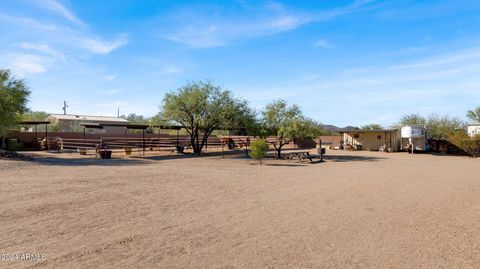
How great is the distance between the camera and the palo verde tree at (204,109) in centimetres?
2795

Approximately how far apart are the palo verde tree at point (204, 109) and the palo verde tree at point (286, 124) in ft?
5.58

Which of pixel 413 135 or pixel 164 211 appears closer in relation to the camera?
pixel 164 211

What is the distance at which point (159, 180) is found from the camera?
44.1 feet

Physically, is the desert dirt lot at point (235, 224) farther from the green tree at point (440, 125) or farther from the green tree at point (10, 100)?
the green tree at point (440, 125)

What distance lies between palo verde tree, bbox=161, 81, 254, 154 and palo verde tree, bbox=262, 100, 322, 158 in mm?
1700

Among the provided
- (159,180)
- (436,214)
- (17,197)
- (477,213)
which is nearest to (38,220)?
(17,197)

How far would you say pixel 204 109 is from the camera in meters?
28.6

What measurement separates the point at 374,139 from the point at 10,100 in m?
34.6

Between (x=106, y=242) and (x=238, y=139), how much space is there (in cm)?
3789

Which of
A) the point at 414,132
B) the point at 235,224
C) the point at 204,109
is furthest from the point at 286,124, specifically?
the point at 235,224

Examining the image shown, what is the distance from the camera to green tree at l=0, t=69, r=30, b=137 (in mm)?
22047

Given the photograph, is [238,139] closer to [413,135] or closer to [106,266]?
[413,135]

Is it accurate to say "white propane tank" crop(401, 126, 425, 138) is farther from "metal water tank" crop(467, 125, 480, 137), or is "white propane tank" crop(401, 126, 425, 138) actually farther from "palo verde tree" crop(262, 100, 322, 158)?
"palo verde tree" crop(262, 100, 322, 158)

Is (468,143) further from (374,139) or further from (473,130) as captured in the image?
(374,139)
